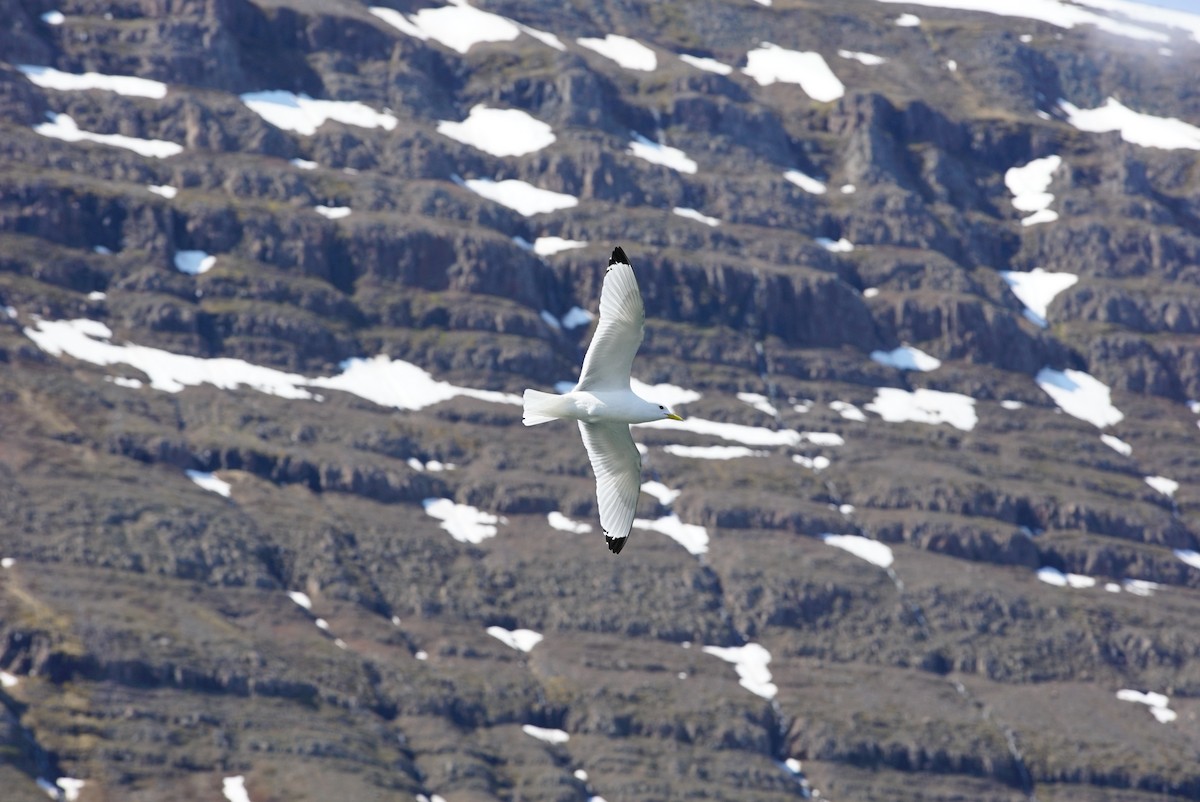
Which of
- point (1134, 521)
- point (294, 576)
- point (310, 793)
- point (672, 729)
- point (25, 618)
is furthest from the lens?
point (1134, 521)

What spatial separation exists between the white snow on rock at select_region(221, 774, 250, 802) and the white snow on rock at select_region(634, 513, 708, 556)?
55.6 m

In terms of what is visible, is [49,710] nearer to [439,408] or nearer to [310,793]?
[310,793]

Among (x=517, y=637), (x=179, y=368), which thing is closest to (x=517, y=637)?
(x=517, y=637)

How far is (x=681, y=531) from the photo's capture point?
180m

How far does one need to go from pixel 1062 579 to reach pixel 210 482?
8382cm

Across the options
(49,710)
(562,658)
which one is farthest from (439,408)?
(49,710)

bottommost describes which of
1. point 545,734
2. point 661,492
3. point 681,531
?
point 545,734

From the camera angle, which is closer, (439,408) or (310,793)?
(310,793)

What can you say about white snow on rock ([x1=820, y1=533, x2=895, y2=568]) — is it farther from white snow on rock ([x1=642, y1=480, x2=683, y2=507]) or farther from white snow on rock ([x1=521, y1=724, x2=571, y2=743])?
white snow on rock ([x1=521, y1=724, x2=571, y2=743])

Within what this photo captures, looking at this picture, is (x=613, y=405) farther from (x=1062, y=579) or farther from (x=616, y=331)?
(x=1062, y=579)

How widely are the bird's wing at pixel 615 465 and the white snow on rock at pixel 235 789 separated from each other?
9481 cm

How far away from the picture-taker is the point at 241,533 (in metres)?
161

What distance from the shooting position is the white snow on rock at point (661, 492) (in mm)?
183750

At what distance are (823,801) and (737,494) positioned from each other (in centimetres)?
4507
